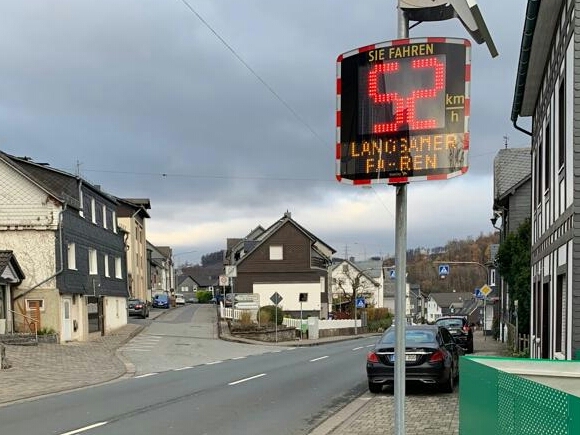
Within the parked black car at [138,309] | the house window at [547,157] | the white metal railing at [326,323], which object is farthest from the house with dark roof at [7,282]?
the parked black car at [138,309]

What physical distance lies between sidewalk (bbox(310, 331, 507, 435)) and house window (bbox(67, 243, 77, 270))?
20584mm

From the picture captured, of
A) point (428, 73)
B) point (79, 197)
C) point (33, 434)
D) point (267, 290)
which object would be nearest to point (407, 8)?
point (428, 73)

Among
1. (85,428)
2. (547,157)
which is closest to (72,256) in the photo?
(85,428)

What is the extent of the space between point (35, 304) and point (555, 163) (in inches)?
903

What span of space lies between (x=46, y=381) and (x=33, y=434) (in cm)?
746

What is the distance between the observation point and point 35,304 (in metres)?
28.1

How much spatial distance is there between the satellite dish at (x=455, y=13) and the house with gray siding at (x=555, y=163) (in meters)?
5.13

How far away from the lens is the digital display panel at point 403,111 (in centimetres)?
463

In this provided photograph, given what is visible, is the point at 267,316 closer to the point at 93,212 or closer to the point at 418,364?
the point at 93,212

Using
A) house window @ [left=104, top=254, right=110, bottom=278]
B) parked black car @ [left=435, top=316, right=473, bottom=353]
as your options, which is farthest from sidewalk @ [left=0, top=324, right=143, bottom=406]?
parked black car @ [left=435, top=316, right=473, bottom=353]

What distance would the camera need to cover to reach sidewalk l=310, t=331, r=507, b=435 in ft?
31.0

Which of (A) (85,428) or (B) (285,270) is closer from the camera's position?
(A) (85,428)

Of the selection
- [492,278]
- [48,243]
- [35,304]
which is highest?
[48,243]

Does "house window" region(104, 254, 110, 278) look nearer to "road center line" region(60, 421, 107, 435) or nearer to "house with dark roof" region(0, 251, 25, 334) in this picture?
"house with dark roof" region(0, 251, 25, 334)
